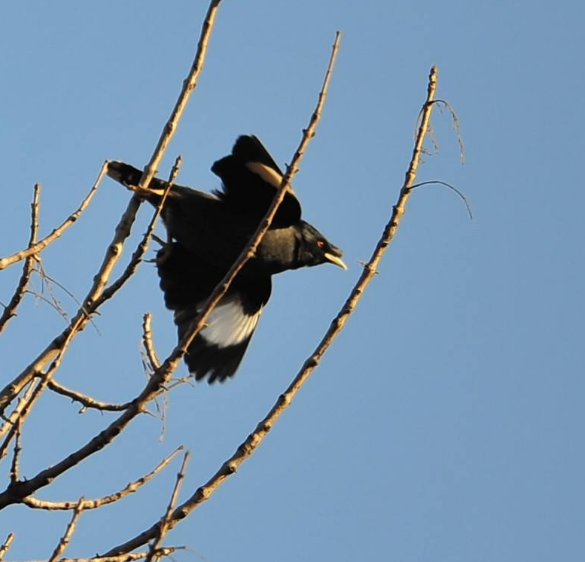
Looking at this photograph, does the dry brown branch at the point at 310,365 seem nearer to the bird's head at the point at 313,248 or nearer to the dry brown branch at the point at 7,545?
the dry brown branch at the point at 7,545

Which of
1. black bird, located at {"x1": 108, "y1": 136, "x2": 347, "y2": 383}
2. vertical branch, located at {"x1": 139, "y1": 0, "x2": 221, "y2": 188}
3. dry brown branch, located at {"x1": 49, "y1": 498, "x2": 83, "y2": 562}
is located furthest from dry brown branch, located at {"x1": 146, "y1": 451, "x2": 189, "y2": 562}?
black bird, located at {"x1": 108, "y1": 136, "x2": 347, "y2": 383}

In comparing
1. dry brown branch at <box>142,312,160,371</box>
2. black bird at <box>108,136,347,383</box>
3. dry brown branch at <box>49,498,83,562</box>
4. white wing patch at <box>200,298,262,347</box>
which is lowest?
dry brown branch at <box>49,498,83,562</box>

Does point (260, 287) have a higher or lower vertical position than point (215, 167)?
lower

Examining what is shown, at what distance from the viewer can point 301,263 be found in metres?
9.03

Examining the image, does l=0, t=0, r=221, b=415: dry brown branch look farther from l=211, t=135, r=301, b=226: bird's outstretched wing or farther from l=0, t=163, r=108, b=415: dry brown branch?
l=211, t=135, r=301, b=226: bird's outstretched wing

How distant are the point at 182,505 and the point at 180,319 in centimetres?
507

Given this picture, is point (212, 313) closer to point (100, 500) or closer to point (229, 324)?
point (229, 324)

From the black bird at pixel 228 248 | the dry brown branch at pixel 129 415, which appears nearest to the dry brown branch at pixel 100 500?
the dry brown branch at pixel 129 415

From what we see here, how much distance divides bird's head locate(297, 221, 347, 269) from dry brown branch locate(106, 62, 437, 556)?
4.72 metres

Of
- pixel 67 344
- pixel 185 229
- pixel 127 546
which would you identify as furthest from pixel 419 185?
pixel 185 229

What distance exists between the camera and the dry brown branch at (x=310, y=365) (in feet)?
12.1

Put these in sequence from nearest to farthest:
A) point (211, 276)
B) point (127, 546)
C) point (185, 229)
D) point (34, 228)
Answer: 1. point (127, 546)
2. point (34, 228)
3. point (185, 229)
4. point (211, 276)

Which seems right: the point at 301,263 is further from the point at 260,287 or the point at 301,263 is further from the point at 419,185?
the point at 419,185

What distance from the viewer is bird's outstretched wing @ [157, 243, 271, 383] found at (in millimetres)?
8734
